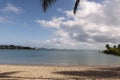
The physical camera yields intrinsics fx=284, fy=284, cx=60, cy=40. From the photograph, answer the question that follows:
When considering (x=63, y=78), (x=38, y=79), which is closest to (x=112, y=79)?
(x=63, y=78)

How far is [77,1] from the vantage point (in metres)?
18.5

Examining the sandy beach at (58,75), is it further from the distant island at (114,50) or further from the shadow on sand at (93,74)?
the distant island at (114,50)

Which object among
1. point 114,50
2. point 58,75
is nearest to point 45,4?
point 58,75

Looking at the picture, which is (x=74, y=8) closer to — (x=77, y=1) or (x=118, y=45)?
(x=77, y=1)

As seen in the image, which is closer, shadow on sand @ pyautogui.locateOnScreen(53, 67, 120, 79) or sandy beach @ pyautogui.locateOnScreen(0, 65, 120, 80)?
sandy beach @ pyautogui.locateOnScreen(0, 65, 120, 80)

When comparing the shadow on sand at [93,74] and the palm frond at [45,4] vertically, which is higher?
the palm frond at [45,4]

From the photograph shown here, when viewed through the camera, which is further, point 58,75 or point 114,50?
point 114,50

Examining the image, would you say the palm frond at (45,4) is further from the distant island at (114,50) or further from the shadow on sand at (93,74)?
the distant island at (114,50)

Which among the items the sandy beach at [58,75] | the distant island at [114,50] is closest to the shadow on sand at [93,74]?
the sandy beach at [58,75]

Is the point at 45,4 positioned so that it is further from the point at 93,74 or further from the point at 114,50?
the point at 114,50

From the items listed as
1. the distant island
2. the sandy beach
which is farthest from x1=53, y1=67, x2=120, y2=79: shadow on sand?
the distant island

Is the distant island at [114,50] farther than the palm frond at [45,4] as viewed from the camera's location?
Yes

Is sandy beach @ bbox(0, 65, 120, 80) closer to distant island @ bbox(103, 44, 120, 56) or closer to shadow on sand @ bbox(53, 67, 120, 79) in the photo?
shadow on sand @ bbox(53, 67, 120, 79)

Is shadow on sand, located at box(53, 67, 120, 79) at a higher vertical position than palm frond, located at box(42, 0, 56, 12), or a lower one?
lower
